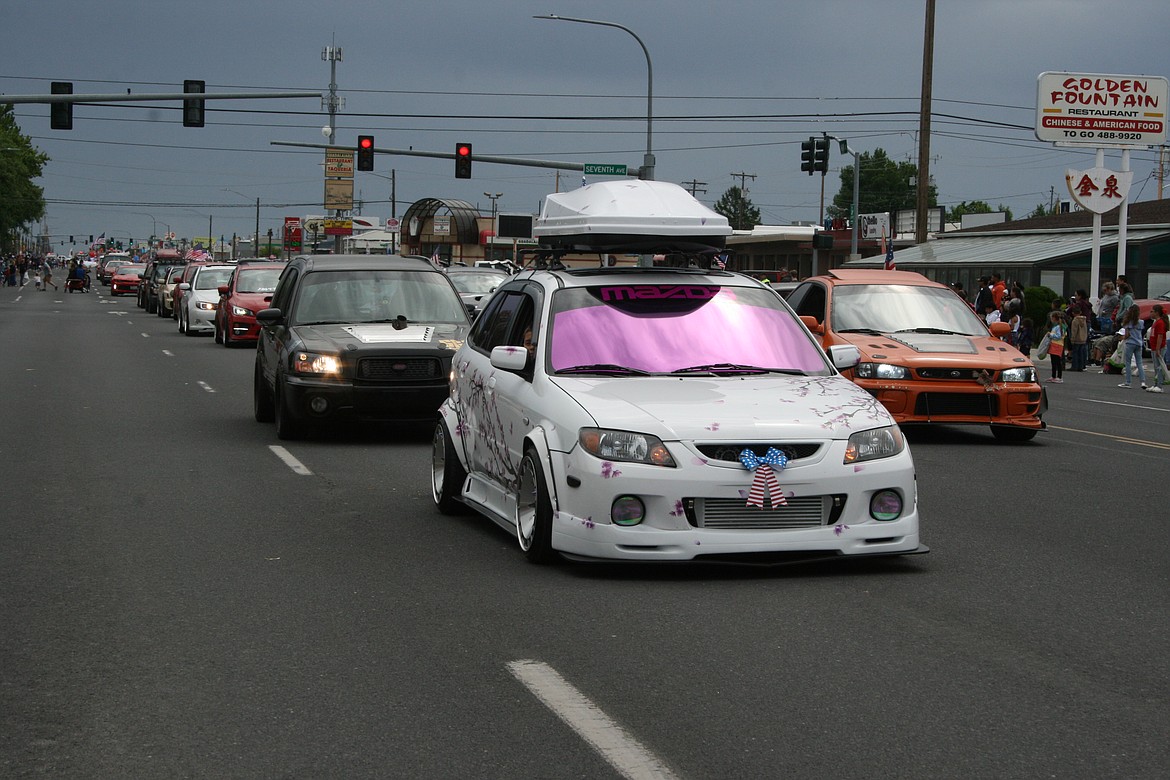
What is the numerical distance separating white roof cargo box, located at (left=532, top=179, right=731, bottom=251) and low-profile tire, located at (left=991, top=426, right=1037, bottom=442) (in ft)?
19.4

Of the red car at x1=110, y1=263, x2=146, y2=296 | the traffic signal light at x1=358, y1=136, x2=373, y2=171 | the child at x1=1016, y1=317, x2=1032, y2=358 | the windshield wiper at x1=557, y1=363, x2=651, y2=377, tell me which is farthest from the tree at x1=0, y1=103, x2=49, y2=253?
the windshield wiper at x1=557, y1=363, x2=651, y2=377

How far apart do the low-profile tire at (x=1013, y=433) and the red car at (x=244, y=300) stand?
19551 millimetres

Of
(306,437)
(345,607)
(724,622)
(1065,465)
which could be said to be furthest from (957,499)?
(306,437)

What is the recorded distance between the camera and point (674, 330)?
28.2ft

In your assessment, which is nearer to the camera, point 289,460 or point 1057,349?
point 289,460

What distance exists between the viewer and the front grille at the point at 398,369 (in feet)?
44.5

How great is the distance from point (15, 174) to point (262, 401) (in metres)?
105

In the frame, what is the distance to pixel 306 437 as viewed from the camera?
46.4 feet

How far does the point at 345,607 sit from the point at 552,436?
1436 mm

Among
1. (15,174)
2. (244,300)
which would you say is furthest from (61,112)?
(15,174)

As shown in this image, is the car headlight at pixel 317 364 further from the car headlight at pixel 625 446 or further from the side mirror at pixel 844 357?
the car headlight at pixel 625 446

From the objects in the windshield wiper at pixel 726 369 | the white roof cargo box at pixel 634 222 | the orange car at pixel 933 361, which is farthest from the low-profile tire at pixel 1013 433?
the windshield wiper at pixel 726 369

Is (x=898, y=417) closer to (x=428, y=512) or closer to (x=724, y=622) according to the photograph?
(x=428, y=512)

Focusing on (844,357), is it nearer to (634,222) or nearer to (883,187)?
(634,222)
